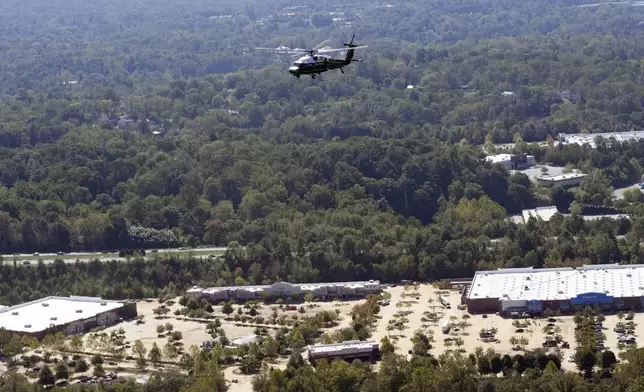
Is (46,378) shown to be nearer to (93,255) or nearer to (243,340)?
(243,340)

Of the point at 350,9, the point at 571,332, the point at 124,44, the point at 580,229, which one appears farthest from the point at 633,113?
the point at 350,9

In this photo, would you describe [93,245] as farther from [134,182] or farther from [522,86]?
[522,86]

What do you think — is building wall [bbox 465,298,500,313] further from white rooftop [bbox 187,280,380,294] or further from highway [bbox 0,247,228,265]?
highway [bbox 0,247,228,265]

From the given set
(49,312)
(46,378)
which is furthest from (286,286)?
(46,378)

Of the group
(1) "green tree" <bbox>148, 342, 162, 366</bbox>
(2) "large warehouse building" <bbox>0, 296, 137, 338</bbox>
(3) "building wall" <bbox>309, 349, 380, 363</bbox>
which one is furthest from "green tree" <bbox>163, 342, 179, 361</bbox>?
(2) "large warehouse building" <bbox>0, 296, 137, 338</bbox>

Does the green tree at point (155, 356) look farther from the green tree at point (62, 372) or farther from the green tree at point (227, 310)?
the green tree at point (227, 310)

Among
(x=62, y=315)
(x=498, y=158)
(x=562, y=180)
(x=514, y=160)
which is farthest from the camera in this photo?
(x=514, y=160)
